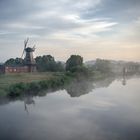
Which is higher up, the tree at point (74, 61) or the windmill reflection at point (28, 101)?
the tree at point (74, 61)

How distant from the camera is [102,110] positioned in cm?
1048

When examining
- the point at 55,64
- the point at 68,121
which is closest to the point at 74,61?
the point at 55,64

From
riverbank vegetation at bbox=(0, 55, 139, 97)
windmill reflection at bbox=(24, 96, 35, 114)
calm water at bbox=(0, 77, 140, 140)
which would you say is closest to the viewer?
calm water at bbox=(0, 77, 140, 140)

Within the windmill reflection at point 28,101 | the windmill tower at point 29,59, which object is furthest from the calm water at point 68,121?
the windmill tower at point 29,59

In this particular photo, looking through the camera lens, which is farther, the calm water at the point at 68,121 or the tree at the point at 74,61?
the tree at the point at 74,61

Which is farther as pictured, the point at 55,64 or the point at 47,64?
the point at 47,64

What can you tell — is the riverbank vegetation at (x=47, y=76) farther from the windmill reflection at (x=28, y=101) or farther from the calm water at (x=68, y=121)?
the calm water at (x=68, y=121)

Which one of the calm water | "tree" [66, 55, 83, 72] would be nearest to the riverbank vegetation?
"tree" [66, 55, 83, 72]

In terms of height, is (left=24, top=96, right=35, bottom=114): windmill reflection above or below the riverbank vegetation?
below

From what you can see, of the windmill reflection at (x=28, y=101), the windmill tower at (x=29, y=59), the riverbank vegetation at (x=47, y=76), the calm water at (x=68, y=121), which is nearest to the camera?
the calm water at (x=68, y=121)

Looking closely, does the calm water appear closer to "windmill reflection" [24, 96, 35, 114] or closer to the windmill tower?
"windmill reflection" [24, 96, 35, 114]

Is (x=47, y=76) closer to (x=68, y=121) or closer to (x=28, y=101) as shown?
(x=28, y=101)

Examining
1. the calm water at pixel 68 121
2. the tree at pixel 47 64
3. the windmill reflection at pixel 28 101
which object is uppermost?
the tree at pixel 47 64

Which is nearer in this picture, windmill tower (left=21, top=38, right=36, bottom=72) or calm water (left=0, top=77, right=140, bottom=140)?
calm water (left=0, top=77, right=140, bottom=140)
